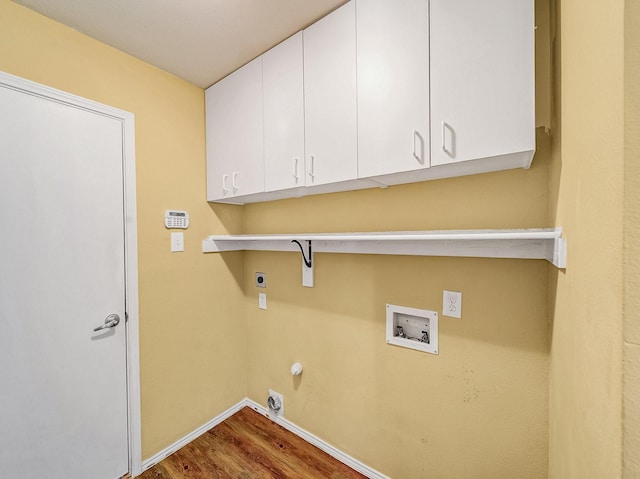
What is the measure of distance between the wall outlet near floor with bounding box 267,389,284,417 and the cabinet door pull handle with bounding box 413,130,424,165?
1.88 meters

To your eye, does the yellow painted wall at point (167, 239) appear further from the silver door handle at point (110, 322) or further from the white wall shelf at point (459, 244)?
the white wall shelf at point (459, 244)

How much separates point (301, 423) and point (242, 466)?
1.40 feet

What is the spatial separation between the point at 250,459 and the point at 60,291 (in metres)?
1.46

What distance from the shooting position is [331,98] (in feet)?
4.04

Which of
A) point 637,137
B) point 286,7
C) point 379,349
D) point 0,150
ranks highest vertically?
point 286,7

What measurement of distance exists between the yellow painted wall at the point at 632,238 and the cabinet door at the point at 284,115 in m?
1.14

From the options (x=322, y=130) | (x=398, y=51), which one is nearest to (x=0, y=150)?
(x=322, y=130)

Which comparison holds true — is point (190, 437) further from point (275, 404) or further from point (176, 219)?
point (176, 219)

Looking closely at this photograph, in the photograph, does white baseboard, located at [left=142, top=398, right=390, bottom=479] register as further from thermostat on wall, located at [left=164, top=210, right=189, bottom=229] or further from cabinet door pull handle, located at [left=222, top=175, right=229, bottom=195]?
cabinet door pull handle, located at [left=222, top=175, right=229, bottom=195]

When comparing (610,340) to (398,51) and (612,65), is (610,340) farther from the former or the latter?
(398,51)

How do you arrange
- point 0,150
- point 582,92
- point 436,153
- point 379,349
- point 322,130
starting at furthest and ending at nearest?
1. point 379,349
2. point 322,130
3. point 0,150
4. point 436,153
5. point 582,92

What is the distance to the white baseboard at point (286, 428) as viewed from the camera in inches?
58.7

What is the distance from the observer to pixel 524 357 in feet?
3.43

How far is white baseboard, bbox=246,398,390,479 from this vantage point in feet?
4.79
